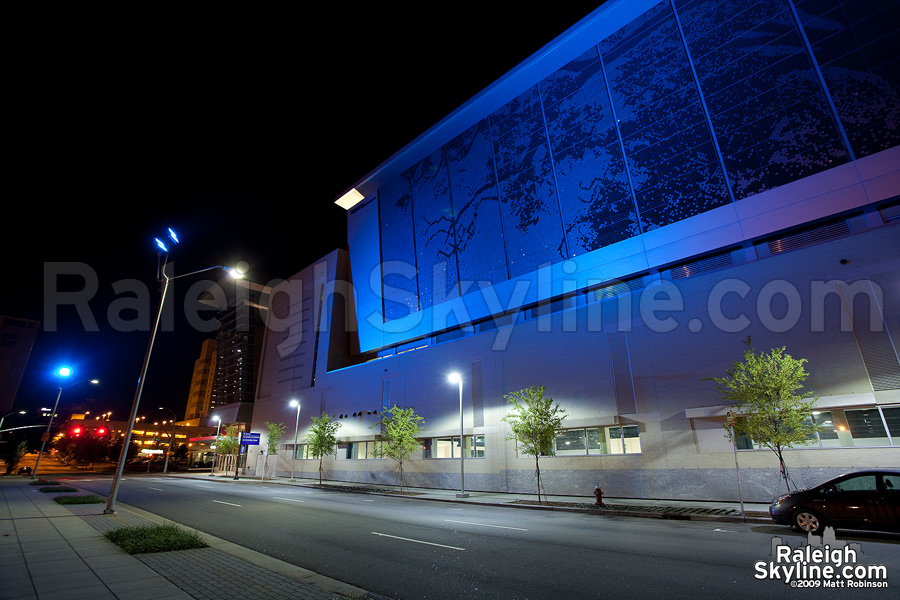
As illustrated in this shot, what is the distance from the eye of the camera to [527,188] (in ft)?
107

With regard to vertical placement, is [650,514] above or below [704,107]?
below

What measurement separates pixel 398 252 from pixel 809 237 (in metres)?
32.5

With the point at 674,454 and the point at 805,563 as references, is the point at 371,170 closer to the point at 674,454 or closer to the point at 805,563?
the point at 674,454

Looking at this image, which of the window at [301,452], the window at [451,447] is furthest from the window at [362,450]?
the window at [301,452]

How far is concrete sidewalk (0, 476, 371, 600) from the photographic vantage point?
5.98 meters

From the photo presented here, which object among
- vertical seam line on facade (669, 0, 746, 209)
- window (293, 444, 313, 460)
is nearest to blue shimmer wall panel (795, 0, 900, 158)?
vertical seam line on facade (669, 0, 746, 209)

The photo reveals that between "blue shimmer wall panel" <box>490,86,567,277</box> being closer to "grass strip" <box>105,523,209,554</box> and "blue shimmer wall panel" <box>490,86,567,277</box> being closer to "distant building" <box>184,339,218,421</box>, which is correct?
"grass strip" <box>105,523,209,554</box>

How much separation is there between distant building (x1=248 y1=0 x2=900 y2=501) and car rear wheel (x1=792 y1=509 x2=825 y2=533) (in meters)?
8.15

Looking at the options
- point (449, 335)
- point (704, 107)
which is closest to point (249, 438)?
point (449, 335)

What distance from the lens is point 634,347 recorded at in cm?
2331

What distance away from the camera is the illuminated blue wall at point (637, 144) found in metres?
21.1

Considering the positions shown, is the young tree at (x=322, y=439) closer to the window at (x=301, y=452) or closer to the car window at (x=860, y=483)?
the window at (x=301, y=452)

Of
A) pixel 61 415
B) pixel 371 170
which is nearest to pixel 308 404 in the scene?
pixel 371 170

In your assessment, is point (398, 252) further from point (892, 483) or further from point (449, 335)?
point (892, 483)
